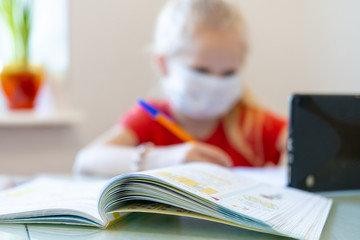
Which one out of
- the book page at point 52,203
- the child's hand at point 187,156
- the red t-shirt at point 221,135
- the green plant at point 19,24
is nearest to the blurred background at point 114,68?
the green plant at point 19,24

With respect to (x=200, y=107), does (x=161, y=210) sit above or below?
below

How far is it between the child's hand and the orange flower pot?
0.75m

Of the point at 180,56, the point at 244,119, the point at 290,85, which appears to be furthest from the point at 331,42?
the point at 180,56

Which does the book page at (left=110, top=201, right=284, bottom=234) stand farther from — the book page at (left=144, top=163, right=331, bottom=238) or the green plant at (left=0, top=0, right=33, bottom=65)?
the green plant at (left=0, top=0, right=33, bottom=65)

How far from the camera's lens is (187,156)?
30.1 inches

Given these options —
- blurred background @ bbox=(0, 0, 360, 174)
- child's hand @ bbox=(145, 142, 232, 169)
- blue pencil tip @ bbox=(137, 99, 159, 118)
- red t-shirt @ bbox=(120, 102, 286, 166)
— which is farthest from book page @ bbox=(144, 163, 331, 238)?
blurred background @ bbox=(0, 0, 360, 174)

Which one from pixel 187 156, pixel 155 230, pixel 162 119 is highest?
pixel 162 119

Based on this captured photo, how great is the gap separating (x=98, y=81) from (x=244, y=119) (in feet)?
1.81

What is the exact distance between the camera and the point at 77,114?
4.74 ft

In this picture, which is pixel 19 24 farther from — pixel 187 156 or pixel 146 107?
pixel 187 156

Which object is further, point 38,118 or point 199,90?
point 38,118

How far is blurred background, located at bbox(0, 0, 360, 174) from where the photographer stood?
1.42 meters

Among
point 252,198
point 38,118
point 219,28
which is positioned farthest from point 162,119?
point 38,118

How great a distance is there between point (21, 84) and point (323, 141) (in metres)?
1.05
